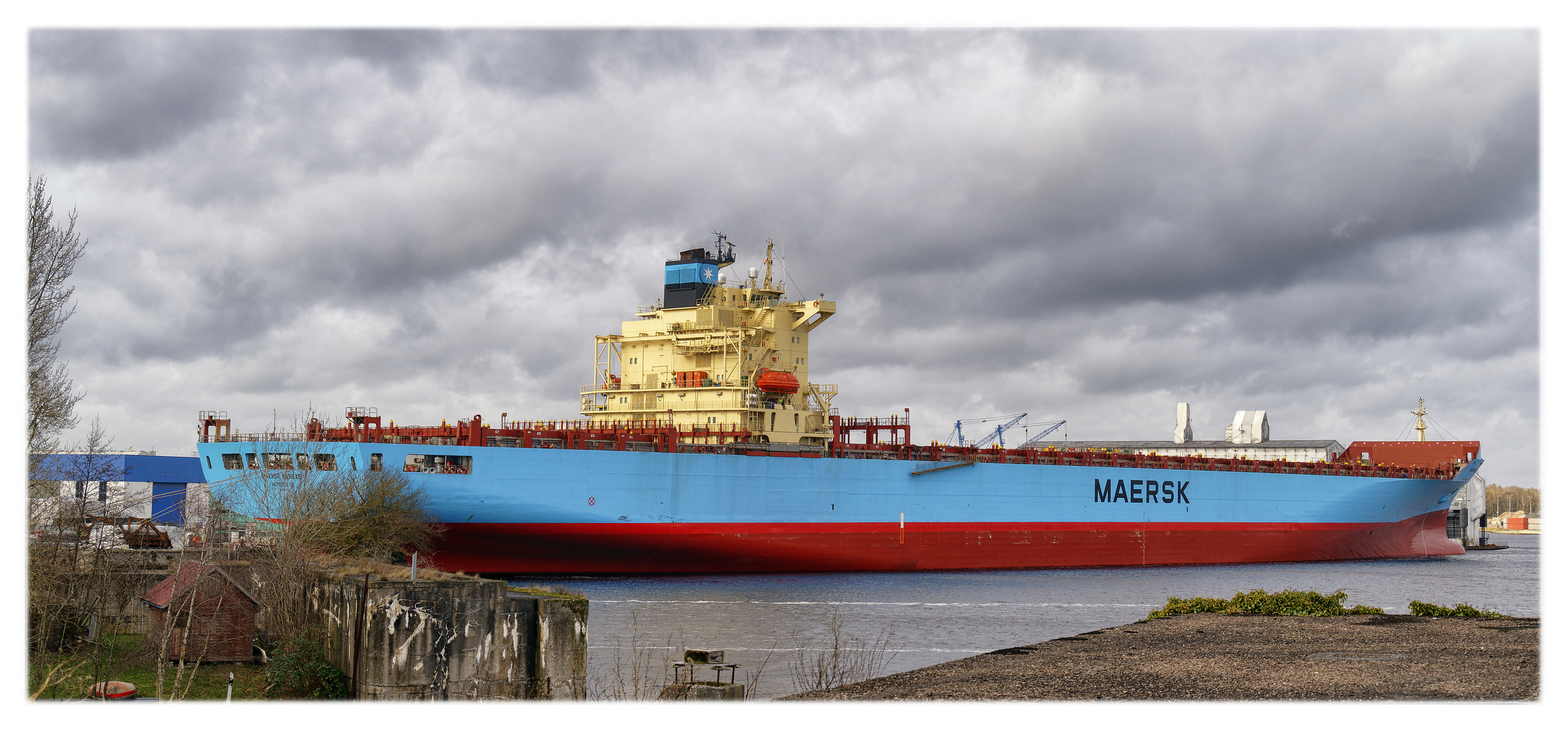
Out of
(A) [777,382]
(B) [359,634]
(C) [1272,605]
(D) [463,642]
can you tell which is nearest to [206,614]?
(B) [359,634]

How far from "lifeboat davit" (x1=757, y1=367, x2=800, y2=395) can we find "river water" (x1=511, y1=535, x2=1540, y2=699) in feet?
20.3

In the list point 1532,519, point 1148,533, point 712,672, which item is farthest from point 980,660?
point 1532,519

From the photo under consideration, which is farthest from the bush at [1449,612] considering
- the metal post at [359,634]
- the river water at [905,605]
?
the metal post at [359,634]

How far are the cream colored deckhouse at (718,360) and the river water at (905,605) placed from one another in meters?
5.34

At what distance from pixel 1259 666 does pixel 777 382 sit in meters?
22.5

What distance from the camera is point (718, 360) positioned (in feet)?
124

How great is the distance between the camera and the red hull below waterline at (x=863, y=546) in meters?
31.9

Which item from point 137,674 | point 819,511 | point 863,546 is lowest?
point 863,546

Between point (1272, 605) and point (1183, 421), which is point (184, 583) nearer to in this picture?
point (1272, 605)

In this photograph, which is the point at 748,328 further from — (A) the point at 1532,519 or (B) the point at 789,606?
(A) the point at 1532,519

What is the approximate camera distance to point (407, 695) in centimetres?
1384

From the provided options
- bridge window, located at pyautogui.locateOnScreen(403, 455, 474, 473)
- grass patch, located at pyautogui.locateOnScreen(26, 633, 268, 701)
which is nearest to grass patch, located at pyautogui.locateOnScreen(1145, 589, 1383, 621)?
grass patch, located at pyautogui.locateOnScreen(26, 633, 268, 701)

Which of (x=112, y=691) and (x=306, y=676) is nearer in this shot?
(x=112, y=691)

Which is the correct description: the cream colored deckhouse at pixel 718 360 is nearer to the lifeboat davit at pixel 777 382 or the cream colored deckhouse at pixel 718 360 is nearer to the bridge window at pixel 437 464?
the lifeboat davit at pixel 777 382
